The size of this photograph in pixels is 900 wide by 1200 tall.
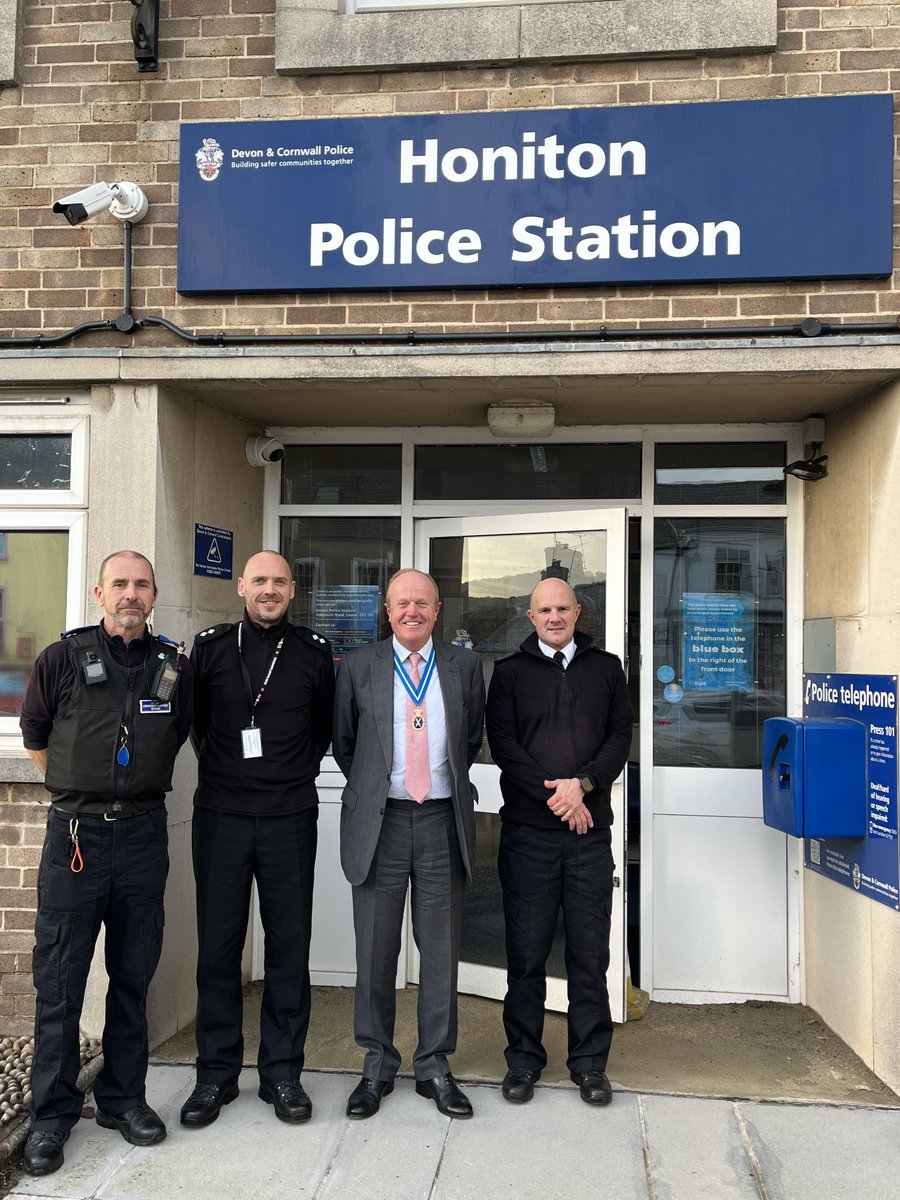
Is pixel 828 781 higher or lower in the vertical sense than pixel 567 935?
higher

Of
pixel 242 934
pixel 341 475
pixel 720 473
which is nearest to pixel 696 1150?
pixel 242 934

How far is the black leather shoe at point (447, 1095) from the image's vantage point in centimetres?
388

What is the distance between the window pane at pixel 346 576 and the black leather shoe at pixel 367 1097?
224 centimetres

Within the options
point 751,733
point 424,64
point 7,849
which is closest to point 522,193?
point 424,64

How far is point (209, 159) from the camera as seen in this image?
461cm

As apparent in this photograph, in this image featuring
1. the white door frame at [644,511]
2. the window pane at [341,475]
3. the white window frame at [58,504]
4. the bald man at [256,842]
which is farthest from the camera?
the window pane at [341,475]

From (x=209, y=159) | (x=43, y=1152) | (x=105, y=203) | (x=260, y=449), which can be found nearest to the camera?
(x=43, y=1152)

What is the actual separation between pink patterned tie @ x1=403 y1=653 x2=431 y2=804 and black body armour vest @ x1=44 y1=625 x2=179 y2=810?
2.91 feet

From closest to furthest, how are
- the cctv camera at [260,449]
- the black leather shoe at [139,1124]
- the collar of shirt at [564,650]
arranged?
the black leather shoe at [139,1124] → the collar of shirt at [564,650] → the cctv camera at [260,449]

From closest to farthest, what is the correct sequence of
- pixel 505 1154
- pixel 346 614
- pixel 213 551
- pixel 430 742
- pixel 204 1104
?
pixel 505 1154 → pixel 204 1104 → pixel 430 742 → pixel 213 551 → pixel 346 614

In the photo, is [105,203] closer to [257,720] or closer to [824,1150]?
[257,720]

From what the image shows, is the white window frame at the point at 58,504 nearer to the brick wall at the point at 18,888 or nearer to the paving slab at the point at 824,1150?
the brick wall at the point at 18,888

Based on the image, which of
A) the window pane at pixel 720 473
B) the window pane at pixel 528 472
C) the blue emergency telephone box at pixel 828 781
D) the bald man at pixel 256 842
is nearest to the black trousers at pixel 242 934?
the bald man at pixel 256 842

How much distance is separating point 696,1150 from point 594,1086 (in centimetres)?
46
